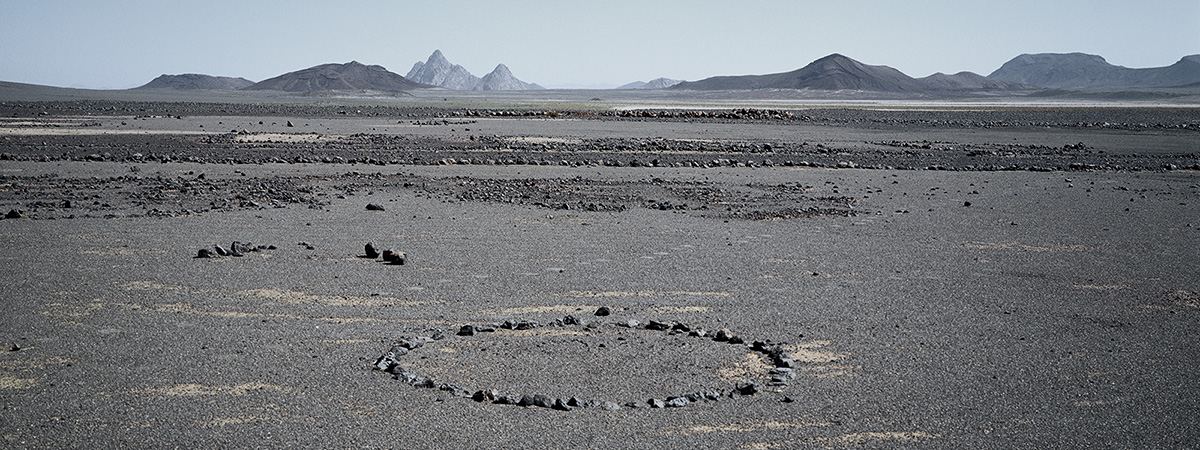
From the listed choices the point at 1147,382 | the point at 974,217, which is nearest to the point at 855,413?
the point at 1147,382

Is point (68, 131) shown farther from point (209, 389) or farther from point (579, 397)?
point (579, 397)

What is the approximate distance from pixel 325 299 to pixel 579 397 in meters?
3.44

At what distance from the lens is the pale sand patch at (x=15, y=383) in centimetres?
583

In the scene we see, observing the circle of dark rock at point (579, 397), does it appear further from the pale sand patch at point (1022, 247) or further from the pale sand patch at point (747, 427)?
the pale sand patch at point (1022, 247)

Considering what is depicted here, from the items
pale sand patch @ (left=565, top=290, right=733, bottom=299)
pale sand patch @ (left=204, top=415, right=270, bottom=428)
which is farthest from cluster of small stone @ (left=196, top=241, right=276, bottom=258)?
pale sand patch @ (left=204, top=415, right=270, bottom=428)

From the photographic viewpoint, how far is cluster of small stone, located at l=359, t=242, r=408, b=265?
10.1 m

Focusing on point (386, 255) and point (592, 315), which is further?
point (386, 255)

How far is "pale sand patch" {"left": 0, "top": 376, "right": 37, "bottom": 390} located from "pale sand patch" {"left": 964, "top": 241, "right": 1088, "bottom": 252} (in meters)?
9.98

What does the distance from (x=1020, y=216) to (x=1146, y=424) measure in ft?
32.4

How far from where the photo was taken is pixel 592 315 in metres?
7.94

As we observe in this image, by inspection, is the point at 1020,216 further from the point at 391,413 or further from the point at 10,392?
the point at 10,392

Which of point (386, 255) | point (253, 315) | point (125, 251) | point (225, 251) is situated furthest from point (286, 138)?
point (253, 315)

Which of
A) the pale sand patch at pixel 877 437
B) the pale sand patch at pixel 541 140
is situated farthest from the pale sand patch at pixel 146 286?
the pale sand patch at pixel 541 140

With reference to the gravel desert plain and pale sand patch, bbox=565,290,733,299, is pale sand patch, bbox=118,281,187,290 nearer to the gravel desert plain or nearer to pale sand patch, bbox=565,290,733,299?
the gravel desert plain
